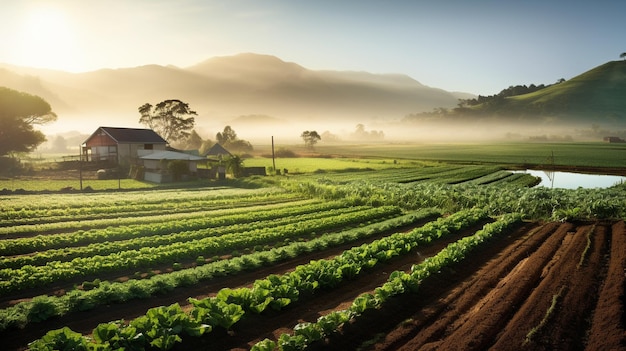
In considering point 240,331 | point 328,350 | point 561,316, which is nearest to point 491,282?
point 561,316

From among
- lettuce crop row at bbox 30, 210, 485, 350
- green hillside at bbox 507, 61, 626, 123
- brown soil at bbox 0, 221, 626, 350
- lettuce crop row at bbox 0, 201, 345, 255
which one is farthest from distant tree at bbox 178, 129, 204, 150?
green hillside at bbox 507, 61, 626, 123

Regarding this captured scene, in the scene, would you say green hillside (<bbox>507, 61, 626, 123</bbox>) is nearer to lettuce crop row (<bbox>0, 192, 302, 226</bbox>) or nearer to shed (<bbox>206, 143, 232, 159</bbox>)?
shed (<bbox>206, 143, 232, 159</bbox>)

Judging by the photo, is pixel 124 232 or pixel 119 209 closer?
pixel 124 232

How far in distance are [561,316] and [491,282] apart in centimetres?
279

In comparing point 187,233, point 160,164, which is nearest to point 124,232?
point 187,233

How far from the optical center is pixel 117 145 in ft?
190

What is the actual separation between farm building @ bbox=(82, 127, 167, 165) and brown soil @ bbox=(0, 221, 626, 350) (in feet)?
166

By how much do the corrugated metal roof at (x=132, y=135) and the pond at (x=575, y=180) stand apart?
53782mm

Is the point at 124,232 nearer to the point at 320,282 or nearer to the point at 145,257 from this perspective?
the point at 145,257

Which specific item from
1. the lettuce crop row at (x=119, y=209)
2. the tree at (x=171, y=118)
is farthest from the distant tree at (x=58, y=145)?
the lettuce crop row at (x=119, y=209)

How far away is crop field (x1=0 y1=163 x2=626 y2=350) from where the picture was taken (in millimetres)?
9023

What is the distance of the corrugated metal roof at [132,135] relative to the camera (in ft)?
193

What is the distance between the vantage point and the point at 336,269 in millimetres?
12883

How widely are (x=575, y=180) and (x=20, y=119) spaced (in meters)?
80.3
